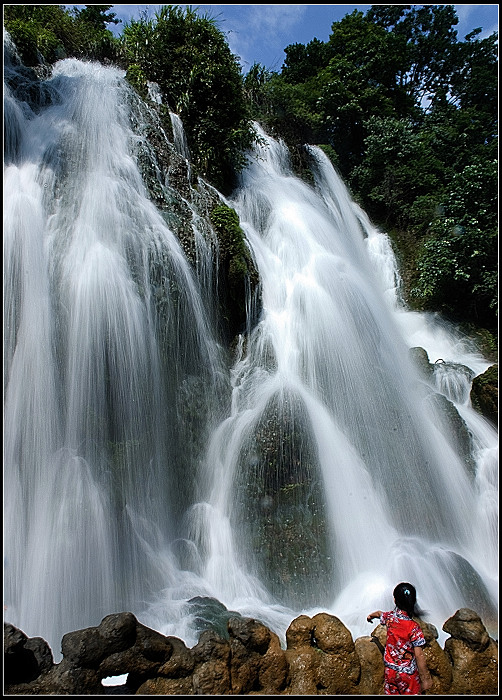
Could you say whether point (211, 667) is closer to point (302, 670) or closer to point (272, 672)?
point (272, 672)

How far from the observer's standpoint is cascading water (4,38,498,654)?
5.04 metres

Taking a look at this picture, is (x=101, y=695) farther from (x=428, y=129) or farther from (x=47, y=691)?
(x=428, y=129)

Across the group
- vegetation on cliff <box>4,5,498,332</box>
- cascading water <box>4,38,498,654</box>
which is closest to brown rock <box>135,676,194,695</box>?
cascading water <box>4,38,498,654</box>

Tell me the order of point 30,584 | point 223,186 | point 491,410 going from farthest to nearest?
point 223,186, point 491,410, point 30,584

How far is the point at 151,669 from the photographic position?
9.27ft

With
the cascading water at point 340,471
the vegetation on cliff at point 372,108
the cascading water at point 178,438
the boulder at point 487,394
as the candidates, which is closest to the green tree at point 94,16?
the vegetation on cliff at point 372,108

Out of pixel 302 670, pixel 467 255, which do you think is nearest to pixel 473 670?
pixel 302 670

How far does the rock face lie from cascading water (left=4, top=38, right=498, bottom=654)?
1.65 meters

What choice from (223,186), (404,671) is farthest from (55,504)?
(223,186)

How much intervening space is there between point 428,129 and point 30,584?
74.2ft

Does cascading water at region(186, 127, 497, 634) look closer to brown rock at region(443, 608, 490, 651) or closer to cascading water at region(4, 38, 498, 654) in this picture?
cascading water at region(4, 38, 498, 654)

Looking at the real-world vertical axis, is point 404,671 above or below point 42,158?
below

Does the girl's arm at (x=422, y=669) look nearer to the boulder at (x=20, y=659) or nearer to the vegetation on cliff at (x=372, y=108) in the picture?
the boulder at (x=20, y=659)

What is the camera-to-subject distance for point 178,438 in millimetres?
6395
